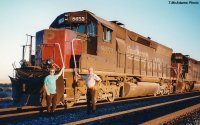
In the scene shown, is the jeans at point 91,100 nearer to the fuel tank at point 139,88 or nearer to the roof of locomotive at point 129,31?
the roof of locomotive at point 129,31

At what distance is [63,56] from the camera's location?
30.9 feet

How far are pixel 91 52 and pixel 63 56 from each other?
147 cm

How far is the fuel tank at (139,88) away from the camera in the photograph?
12835 millimetres

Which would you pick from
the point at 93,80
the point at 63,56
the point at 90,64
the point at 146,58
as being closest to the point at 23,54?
the point at 63,56

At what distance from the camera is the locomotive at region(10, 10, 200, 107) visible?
29.0 feet

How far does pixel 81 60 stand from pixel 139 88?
19.7ft

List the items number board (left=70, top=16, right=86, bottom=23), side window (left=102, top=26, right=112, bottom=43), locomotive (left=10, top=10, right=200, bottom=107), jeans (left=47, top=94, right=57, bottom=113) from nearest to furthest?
jeans (left=47, top=94, right=57, bottom=113) → locomotive (left=10, top=10, right=200, bottom=107) → number board (left=70, top=16, right=86, bottom=23) → side window (left=102, top=26, right=112, bottom=43)

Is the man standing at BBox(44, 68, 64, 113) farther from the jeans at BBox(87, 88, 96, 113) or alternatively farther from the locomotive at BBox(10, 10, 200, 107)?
the jeans at BBox(87, 88, 96, 113)

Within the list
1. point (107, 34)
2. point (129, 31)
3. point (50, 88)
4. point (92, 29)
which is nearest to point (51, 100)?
point (50, 88)

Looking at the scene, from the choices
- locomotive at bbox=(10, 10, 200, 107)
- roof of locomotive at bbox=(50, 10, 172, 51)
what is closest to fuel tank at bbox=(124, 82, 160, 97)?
locomotive at bbox=(10, 10, 200, 107)

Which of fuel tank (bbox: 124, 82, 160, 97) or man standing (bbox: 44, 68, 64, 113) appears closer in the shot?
man standing (bbox: 44, 68, 64, 113)

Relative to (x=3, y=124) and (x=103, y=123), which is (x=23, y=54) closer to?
(x=3, y=124)

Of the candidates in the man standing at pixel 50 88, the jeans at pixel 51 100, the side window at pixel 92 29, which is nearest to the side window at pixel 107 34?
the side window at pixel 92 29

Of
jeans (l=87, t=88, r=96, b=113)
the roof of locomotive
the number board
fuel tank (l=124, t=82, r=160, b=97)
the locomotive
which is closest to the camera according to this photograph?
jeans (l=87, t=88, r=96, b=113)
